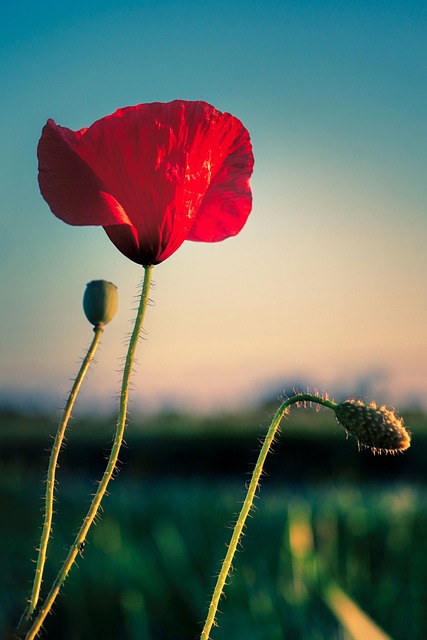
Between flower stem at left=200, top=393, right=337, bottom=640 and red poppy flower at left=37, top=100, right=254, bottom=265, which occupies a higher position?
red poppy flower at left=37, top=100, right=254, bottom=265

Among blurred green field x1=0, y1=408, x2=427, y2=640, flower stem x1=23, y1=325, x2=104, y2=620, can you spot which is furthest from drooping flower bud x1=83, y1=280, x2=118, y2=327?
blurred green field x1=0, y1=408, x2=427, y2=640

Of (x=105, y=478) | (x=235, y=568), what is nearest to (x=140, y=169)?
(x=105, y=478)

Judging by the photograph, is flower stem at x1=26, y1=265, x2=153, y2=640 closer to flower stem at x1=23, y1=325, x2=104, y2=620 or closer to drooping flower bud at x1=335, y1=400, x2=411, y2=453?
flower stem at x1=23, y1=325, x2=104, y2=620

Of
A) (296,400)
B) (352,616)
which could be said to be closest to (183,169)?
(296,400)

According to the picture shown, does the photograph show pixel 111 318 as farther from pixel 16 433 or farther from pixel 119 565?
pixel 16 433

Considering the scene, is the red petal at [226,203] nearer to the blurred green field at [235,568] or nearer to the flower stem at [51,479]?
the flower stem at [51,479]

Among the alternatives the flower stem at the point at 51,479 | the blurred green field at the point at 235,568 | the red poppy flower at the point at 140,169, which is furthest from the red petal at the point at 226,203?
the blurred green field at the point at 235,568
